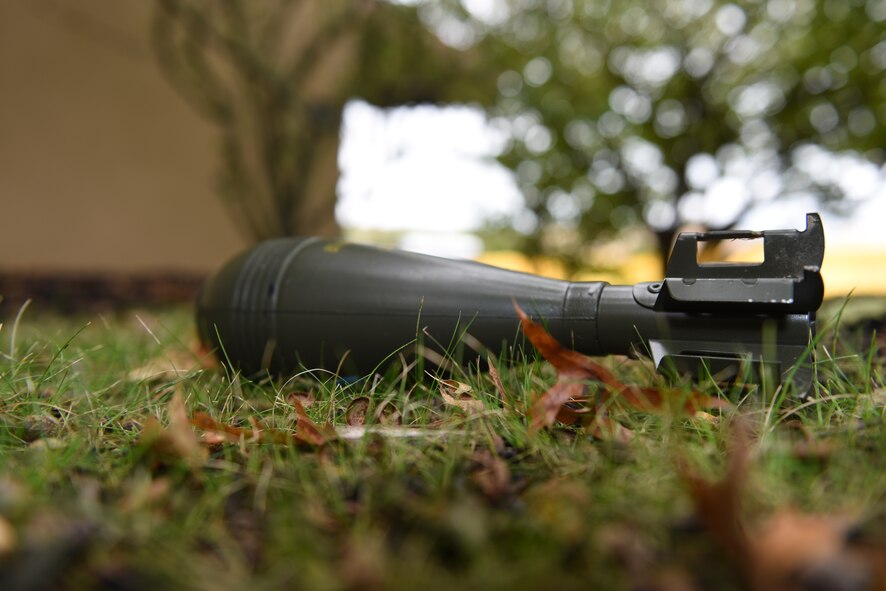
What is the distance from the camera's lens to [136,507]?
70cm

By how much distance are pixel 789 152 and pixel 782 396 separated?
3.76 m

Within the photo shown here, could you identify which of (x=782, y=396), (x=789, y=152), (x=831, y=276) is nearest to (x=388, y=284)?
(x=782, y=396)

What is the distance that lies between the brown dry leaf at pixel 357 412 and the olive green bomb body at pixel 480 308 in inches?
4.1

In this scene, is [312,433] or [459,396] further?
[459,396]

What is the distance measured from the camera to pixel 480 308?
126 centimetres

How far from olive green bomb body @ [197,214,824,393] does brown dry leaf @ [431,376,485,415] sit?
0.09 meters

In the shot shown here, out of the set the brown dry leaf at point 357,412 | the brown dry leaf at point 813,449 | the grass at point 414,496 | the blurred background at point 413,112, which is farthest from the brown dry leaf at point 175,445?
the blurred background at point 413,112

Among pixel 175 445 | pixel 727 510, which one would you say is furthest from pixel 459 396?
pixel 727 510

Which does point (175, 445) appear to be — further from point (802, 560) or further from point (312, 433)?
point (802, 560)

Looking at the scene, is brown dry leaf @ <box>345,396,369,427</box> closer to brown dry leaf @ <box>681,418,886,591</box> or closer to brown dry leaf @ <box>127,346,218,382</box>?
brown dry leaf @ <box>127,346,218,382</box>

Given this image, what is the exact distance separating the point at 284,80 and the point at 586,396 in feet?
11.6

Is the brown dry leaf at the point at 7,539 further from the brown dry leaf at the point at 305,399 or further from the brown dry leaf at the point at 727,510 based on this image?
the brown dry leaf at the point at 727,510

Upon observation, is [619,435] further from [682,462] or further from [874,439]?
[874,439]

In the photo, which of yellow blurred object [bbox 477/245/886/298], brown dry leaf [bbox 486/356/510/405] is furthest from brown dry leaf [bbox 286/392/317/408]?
yellow blurred object [bbox 477/245/886/298]
